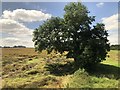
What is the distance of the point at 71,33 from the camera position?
161ft

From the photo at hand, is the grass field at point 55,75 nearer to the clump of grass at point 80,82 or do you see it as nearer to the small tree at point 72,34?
the clump of grass at point 80,82

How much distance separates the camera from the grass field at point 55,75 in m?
37.3

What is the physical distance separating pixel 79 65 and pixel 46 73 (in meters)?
5.29

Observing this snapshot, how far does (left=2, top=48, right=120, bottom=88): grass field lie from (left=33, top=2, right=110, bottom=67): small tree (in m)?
2.86

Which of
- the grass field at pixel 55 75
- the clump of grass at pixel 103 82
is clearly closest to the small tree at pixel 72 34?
the grass field at pixel 55 75

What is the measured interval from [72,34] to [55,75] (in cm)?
820

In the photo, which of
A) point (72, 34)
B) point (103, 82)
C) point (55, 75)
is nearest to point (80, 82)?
point (103, 82)

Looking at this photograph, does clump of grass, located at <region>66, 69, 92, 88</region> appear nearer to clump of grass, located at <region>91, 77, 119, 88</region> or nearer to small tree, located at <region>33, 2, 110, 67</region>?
clump of grass, located at <region>91, 77, 119, 88</region>

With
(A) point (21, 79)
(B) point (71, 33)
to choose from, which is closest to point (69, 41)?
(B) point (71, 33)

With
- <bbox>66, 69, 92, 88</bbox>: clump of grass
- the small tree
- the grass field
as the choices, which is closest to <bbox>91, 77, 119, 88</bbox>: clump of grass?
the grass field

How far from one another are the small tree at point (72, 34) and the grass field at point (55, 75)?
2.86 metres

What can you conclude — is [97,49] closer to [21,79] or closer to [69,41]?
[69,41]

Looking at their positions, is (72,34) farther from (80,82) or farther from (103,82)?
(80,82)

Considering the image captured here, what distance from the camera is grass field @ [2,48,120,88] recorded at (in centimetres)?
3728
